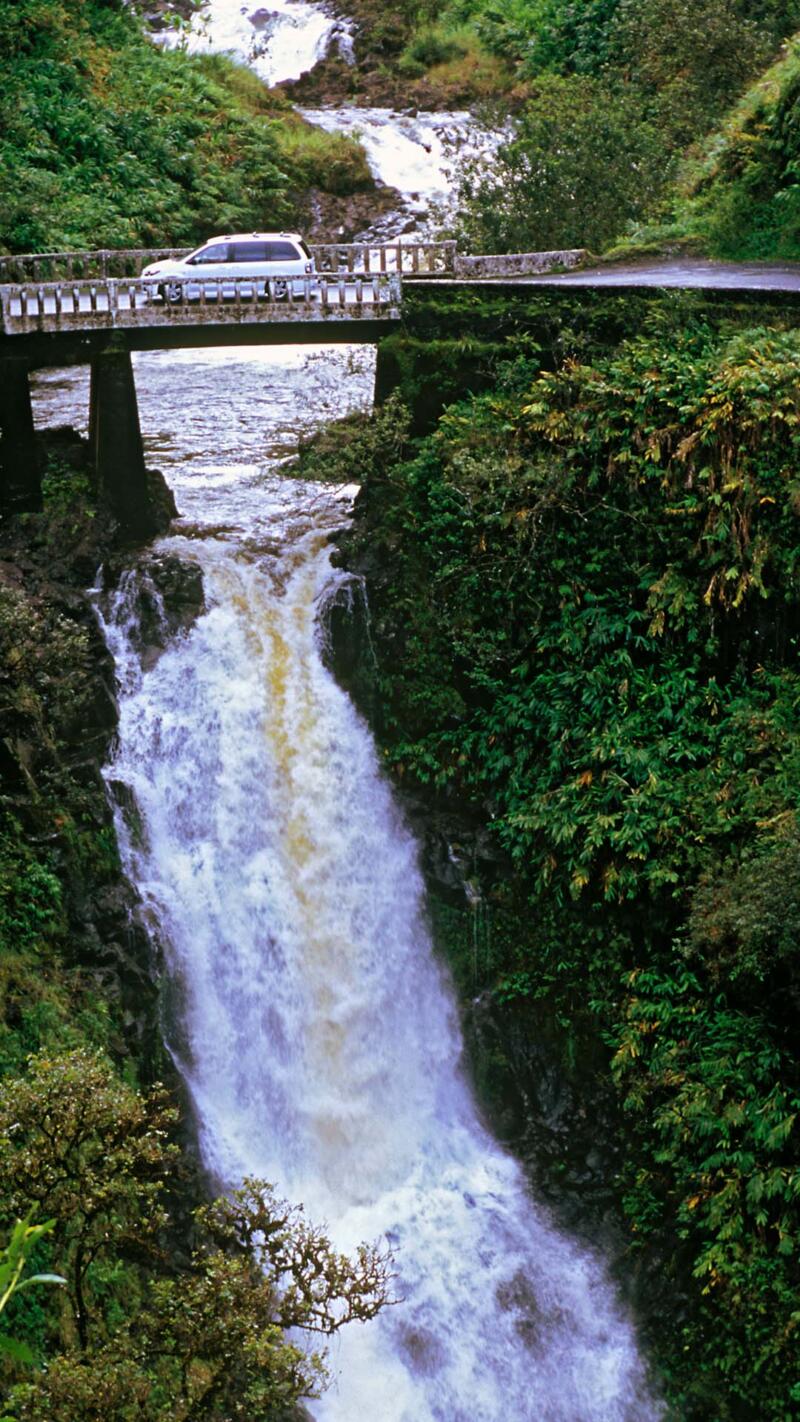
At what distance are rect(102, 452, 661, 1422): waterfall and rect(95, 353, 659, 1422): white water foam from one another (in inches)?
1.0

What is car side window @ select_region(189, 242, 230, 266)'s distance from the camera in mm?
25266

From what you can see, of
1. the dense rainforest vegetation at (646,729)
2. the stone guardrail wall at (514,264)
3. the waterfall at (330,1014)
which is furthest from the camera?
the stone guardrail wall at (514,264)

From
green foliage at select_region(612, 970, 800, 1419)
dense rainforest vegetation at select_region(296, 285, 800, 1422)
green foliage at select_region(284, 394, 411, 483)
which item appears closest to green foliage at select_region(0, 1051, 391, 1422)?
green foliage at select_region(612, 970, 800, 1419)

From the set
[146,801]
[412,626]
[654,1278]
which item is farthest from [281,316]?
[654,1278]

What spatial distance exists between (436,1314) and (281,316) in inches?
545

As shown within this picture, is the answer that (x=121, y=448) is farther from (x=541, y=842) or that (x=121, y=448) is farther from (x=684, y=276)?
(x=684, y=276)

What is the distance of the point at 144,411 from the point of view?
1123 inches

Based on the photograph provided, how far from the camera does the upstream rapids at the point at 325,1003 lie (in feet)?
54.8

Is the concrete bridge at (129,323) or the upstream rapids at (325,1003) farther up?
the concrete bridge at (129,323)

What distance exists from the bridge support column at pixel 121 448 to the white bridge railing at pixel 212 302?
0.75 m

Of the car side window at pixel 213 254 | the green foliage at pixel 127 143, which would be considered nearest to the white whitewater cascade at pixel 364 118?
the green foliage at pixel 127 143

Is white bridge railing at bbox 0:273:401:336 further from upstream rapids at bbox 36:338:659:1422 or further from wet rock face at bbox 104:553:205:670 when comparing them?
wet rock face at bbox 104:553:205:670

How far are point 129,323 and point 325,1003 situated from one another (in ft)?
33.4

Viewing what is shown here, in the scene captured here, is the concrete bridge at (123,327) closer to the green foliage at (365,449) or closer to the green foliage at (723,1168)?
the green foliage at (365,449)
